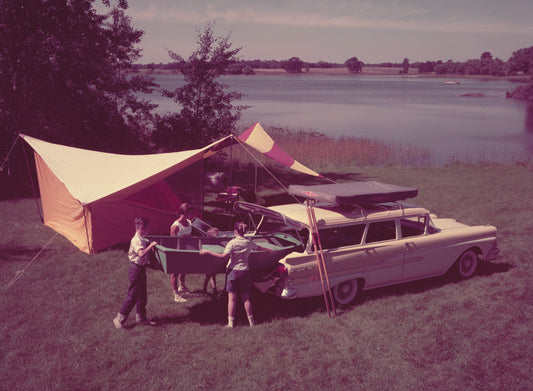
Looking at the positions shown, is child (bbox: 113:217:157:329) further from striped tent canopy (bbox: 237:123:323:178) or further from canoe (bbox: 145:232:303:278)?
striped tent canopy (bbox: 237:123:323:178)

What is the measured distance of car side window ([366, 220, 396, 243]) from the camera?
24.0ft

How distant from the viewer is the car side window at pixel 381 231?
7319 mm

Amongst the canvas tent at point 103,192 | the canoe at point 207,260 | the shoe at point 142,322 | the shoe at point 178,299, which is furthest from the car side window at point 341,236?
the canvas tent at point 103,192

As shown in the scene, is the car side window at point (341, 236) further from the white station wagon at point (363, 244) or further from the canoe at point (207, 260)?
the canoe at point (207, 260)

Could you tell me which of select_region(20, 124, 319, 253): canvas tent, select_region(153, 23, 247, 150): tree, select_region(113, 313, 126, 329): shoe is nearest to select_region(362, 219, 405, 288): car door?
select_region(113, 313, 126, 329): shoe

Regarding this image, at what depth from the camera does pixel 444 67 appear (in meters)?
167

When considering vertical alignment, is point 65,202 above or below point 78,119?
below

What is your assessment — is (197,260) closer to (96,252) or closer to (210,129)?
(96,252)

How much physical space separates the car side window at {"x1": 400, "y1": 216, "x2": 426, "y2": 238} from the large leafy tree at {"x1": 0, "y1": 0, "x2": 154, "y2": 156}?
1417 centimetres

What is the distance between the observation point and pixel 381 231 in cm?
744

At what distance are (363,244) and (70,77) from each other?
1477 centimetres

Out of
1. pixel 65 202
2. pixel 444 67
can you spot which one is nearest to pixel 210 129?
pixel 65 202

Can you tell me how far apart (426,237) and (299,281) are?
2.72 metres

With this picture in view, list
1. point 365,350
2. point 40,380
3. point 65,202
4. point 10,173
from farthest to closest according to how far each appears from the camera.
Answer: point 10,173 → point 65,202 → point 365,350 → point 40,380
